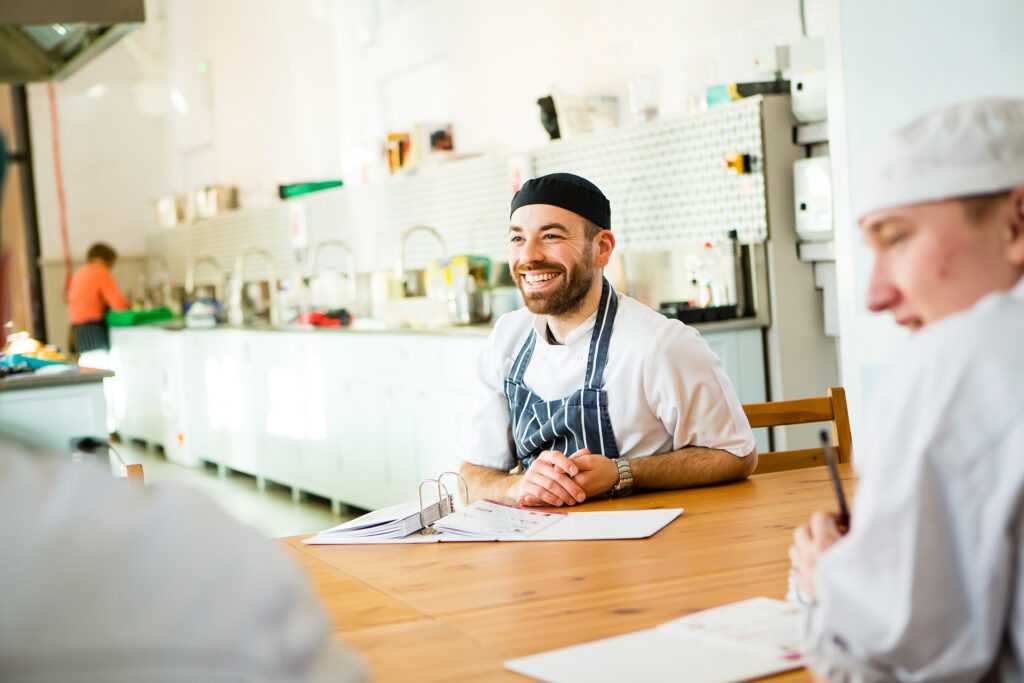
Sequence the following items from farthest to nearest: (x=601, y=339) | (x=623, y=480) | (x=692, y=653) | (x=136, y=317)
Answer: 1. (x=136, y=317)
2. (x=601, y=339)
3. (x=623, y=480)
4. (x=692, y=653)

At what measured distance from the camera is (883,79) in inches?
145

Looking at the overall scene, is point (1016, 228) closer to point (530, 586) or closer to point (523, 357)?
point (530, 586)

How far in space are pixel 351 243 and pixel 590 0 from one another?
8.93 feet

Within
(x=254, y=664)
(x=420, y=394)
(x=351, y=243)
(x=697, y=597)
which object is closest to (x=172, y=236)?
(x=351, y=243)

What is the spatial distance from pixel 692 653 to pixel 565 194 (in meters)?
1.68

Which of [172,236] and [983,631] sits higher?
[172,236]

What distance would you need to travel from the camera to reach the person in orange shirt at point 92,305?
10.1 metres

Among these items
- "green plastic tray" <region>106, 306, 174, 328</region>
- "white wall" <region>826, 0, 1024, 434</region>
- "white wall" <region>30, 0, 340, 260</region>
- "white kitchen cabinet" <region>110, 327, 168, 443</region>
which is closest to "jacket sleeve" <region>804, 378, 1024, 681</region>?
"white wall" <region>826, 0, 1024, 434</region>

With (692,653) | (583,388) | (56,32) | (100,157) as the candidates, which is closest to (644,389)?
(583,388)

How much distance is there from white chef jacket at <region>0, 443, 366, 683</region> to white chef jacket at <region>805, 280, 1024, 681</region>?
0.45 metres

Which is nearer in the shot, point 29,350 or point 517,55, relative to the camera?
point 29,350

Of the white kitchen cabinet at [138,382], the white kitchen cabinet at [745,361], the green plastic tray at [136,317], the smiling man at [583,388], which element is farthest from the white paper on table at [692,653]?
the green plastic tray at [136,317]

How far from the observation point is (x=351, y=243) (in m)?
8.05

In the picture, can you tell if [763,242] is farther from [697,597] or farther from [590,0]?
[697,597]
